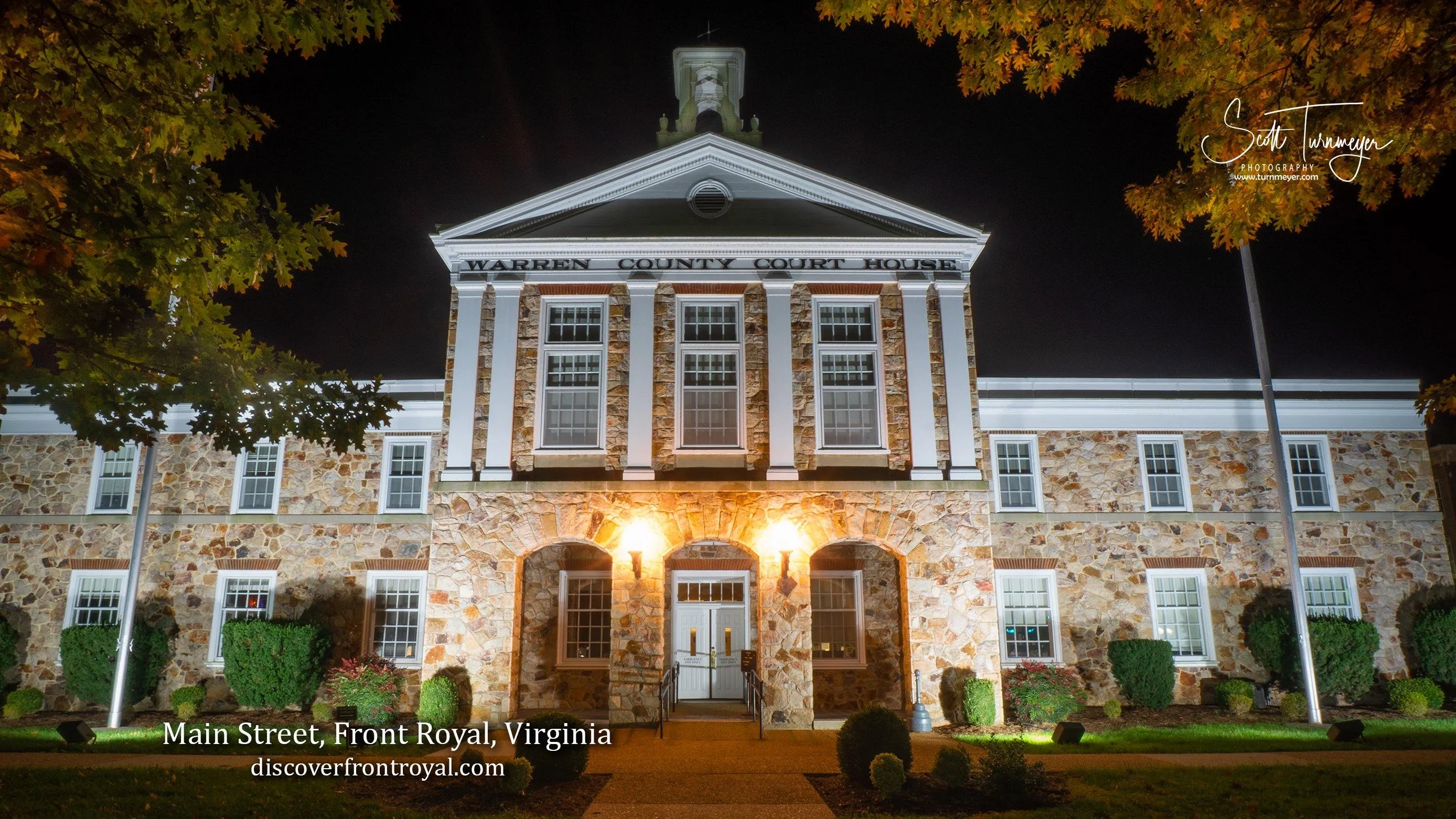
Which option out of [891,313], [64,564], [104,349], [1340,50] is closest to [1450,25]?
[1340,50]

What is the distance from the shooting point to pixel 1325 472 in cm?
1948

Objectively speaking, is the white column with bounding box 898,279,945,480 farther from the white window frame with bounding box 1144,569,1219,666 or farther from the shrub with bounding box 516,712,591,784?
the shrub with bounding box 516,712,591,784

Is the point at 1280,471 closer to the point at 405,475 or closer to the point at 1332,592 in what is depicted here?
the point at 1332,592

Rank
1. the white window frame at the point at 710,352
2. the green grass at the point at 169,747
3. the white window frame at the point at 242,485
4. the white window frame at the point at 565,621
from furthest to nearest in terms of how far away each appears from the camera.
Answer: the white window frame at the point at 242,485 < the white window frame at the point at 565,621 < the white window frame at the point at 710,352 < the green grass at the point at 169,747

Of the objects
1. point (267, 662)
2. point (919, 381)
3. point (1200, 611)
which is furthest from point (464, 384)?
point (1200, 611)

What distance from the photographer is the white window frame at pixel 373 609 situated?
18234 mm

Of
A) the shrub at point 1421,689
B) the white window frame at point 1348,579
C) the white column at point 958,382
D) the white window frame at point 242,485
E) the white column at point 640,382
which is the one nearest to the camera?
the white column at point 640,382

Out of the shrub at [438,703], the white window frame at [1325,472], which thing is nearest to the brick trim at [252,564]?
the shrub at [438,703]

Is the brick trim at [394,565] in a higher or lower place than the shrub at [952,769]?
higher

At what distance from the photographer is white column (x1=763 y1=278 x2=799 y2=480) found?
16.2 m

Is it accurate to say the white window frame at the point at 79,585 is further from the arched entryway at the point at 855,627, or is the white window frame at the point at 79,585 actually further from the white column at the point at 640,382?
the arched entryway at the point at 855,627

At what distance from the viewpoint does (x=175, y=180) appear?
7.86 meters

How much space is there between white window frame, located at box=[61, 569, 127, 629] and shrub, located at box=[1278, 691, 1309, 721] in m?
23.2

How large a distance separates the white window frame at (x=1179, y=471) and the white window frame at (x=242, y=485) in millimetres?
18440
